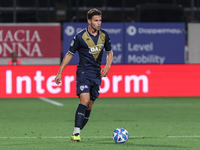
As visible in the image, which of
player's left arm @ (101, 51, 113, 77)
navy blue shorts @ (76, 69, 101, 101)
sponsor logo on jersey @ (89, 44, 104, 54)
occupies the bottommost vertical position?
navy blue shorts @ (76, 69, 101, 101)

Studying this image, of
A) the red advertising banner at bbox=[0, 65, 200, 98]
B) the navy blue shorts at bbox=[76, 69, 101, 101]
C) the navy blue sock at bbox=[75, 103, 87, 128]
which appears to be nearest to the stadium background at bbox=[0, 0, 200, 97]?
the red advertising banner at bbox=[0, 65, 200, 98]

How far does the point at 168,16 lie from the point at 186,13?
2.73 feet

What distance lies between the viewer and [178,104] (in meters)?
14.8

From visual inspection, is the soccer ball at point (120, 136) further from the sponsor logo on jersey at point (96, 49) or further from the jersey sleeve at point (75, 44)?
the jersey sleeve at point (75, 44)

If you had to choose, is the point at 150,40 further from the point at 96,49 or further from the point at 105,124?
the point at 96,49

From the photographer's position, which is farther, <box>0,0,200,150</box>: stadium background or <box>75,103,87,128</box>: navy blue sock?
<box>0,0,200,150</box>: stadium background

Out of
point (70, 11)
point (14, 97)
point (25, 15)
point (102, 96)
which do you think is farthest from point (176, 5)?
point (14, 97)

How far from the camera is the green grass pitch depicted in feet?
24.7

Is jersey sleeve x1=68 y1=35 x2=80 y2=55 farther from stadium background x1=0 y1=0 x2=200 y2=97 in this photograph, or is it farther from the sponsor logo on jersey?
stadium background x1=0 y1=0 x2=200 y2=97

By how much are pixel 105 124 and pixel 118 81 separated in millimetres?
6759

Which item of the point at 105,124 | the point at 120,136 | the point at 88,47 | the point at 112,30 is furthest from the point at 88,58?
the point at 112,30

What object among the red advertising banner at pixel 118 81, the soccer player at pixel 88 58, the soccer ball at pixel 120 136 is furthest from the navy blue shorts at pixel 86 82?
the red advertising banner at pixel 118 81

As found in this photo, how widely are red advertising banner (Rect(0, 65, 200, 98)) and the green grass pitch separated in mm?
423

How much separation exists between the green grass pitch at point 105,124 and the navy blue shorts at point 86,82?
0.79m
